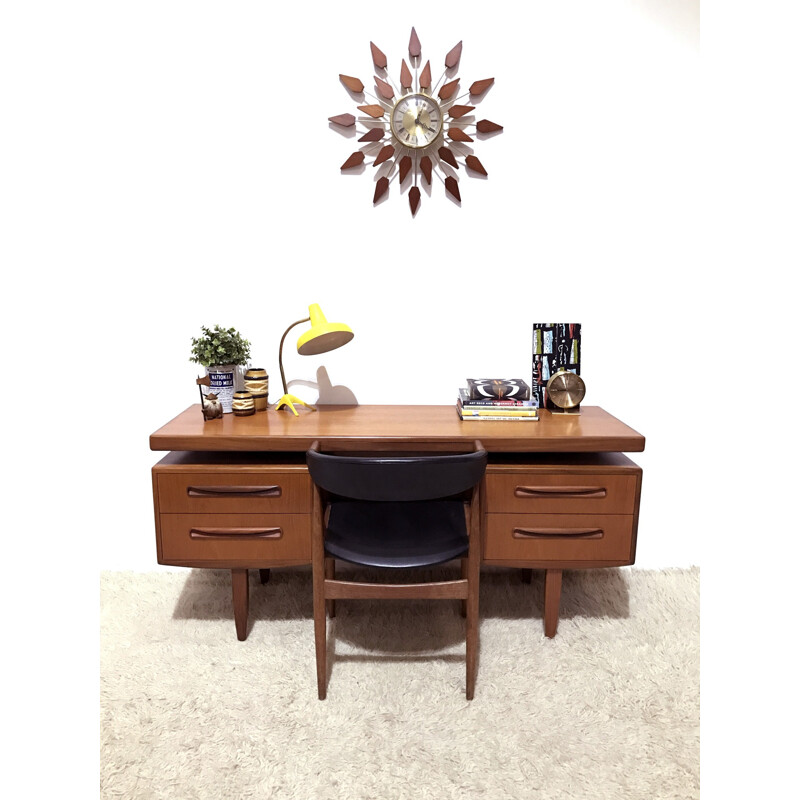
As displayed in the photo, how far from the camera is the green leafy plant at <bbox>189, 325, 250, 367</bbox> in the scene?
1.80 metres

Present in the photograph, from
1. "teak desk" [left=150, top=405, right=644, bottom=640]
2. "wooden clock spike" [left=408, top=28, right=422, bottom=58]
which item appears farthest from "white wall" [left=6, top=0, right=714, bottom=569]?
"teak desk" [left=150, top=405, right=644, bottom=640]

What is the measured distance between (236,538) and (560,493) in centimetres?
102

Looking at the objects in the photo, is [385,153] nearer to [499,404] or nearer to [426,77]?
[426,77]

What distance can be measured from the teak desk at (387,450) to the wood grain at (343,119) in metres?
1.10

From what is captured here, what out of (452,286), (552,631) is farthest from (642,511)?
(452,286)

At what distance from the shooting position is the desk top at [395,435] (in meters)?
1.58

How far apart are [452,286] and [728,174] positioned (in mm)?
1029

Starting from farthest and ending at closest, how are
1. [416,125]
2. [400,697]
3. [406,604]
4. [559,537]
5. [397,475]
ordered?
[406,604] < [416,125] < [559,537] < [400,697] < [397,475]

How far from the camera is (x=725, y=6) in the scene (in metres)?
1.77

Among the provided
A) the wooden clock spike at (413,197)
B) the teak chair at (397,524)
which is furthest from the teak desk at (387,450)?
the wooden clock spike at (413,197)

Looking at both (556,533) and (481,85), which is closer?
(556,533)

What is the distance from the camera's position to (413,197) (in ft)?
6.20

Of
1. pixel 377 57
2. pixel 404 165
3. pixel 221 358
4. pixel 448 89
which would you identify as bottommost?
pixel 221 358

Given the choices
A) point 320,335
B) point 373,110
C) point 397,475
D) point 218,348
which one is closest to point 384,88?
point 373,110
